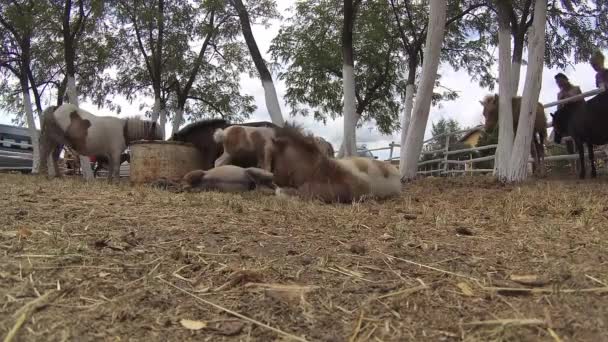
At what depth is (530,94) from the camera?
8.20 metres

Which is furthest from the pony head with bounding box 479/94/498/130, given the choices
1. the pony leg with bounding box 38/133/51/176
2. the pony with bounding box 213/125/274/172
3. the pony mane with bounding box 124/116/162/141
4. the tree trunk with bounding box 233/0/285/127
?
the pony leg with bounding box 38/133/51/176

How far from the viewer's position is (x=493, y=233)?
3332mm

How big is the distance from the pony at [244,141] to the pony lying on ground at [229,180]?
2.36 ft

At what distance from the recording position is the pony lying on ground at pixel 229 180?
269 inches

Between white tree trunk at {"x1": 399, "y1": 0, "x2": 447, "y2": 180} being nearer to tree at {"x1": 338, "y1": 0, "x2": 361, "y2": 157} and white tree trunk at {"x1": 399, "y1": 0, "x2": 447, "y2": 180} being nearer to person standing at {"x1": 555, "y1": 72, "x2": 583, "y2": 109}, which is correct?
tree at {"x1": 338, "y1": 0, "x2": 361, "y2": 157}

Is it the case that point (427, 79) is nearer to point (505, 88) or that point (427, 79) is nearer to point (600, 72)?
point (505, 88)

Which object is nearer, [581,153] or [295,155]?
[295,155]

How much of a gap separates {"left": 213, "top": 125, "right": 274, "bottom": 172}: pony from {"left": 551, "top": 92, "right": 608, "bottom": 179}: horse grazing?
5.87 m

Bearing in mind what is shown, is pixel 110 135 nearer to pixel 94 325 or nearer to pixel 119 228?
pixel 119 228

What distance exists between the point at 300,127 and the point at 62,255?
13.2 feet

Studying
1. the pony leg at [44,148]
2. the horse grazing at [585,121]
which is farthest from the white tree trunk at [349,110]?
the pony leg at [44,148]

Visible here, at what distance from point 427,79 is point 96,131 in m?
6.23

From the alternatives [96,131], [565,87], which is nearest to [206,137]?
[96,131]

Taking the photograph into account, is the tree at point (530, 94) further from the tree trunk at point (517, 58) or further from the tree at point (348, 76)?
the tree at point (348, 76)
